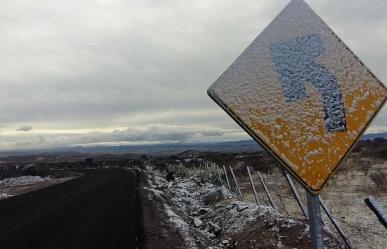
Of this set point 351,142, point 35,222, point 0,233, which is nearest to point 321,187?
point 351,142

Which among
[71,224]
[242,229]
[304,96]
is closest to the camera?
[304,96]

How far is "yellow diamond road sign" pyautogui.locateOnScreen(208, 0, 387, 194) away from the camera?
69.2 inches

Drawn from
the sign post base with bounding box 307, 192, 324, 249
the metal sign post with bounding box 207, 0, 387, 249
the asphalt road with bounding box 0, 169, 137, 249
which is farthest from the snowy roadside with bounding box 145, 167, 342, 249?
the metal sign post with bounding box 207, 0, 387, 249

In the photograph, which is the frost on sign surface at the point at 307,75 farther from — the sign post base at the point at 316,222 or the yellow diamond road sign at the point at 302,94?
the sign post base at the point at 316,222

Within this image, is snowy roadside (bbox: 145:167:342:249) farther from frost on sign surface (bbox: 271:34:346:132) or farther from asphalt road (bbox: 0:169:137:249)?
frost on sign surface (bbox: 271:34:346:132)

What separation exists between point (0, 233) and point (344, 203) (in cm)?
1092

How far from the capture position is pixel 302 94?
5.93ft

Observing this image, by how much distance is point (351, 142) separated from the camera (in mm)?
1766

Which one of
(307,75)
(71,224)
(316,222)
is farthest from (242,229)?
(307,75)

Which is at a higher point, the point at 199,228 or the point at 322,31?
the point at 322,31

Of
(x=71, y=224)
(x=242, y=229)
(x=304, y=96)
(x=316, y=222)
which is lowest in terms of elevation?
(x=242, y=229)

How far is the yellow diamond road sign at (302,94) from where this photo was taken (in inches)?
69.2

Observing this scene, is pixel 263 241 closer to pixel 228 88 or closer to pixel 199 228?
pixel 199 228

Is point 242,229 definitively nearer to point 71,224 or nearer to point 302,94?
point 71,224
